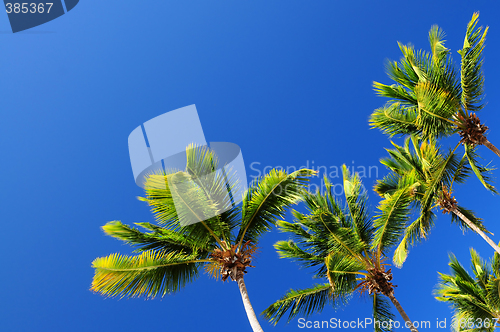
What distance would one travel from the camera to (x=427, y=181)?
432 inches

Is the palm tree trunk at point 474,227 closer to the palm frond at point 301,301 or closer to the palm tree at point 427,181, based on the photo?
the palm tree at point 427,181

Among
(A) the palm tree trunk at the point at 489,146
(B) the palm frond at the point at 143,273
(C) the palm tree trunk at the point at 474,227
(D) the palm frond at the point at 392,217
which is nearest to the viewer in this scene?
(B) the palm frond at the point at 143,273

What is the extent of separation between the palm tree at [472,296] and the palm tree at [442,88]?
5083 millimetres

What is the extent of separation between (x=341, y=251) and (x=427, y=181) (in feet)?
14.5

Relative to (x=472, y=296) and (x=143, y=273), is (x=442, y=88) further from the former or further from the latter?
(x=143, y=273)

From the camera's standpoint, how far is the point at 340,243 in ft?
30.9

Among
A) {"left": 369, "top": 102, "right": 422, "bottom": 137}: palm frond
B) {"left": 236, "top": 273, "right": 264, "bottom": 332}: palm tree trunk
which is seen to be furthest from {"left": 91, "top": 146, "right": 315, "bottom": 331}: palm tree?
{"left": 369, "top": 102, "right": 422, "bottom": 137}: palm frond

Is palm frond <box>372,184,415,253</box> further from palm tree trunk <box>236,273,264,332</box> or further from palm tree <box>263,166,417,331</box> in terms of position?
palm tree trunk <box>236,273,264,332</box>

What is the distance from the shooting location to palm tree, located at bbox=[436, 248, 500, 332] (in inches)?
452

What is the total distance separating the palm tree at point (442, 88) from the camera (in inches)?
365

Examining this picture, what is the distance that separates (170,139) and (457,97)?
373 inches

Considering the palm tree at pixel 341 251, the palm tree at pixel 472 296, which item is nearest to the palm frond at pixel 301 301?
the palm tree at pixel 341 251

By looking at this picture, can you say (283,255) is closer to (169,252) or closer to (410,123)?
(169,252)

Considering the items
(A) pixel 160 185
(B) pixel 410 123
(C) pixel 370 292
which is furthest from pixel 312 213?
(B) pixel 410 123
